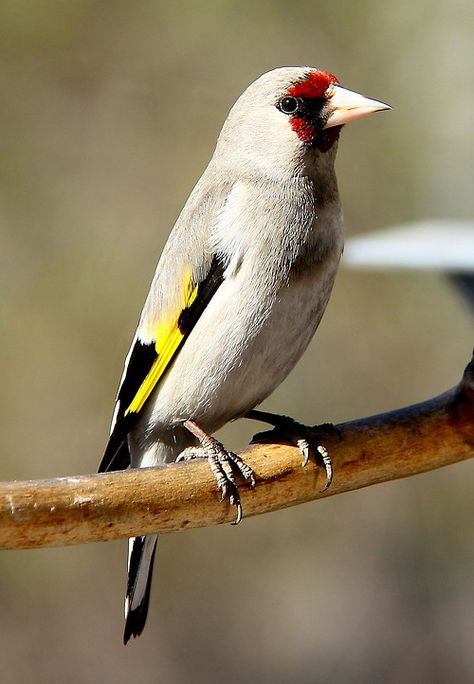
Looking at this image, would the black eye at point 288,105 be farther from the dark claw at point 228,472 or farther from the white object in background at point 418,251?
the dark claw at point 228,472

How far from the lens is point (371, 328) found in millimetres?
3896

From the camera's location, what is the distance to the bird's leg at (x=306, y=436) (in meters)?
1.88

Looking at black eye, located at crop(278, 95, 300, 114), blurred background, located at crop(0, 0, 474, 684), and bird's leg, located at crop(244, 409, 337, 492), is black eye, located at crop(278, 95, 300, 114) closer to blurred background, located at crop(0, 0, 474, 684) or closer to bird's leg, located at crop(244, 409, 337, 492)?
bird's leg, located at crop(244, 409, 337, 492)

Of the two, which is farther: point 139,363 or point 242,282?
point 139,363

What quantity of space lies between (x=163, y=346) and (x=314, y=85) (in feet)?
1.86

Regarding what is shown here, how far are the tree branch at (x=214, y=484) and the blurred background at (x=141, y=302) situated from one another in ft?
5.56

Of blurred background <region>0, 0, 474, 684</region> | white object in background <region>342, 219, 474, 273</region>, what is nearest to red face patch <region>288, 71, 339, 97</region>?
white object in background <region>342, 219, 474, 273</region>

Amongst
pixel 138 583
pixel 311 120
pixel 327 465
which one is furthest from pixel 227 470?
pixel 311 120

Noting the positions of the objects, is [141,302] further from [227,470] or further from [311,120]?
[227,470]

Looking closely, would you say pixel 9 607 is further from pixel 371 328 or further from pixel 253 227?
pixel 253 227

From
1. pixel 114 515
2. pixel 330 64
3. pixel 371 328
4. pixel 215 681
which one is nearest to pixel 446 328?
pixel 371 328

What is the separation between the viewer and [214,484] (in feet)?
5.79

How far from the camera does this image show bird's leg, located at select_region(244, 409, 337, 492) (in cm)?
188

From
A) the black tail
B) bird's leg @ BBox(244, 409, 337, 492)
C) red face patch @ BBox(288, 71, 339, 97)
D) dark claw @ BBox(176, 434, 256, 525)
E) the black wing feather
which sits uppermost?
red face patch @ BBox(288, 71, 339, 97)
